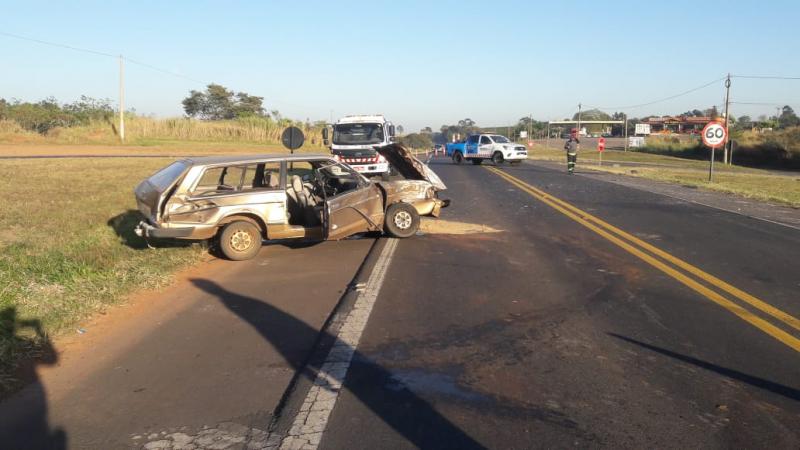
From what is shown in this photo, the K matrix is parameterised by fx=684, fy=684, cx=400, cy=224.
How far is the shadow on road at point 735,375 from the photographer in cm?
476

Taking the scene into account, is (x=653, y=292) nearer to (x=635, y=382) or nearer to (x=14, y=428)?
(x=635, y=382)

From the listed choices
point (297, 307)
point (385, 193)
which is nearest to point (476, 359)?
point (297, 307)

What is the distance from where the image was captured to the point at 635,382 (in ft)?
16.3

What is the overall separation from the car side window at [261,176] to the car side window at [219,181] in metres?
0.13

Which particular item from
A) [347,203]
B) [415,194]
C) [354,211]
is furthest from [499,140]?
[347,203]

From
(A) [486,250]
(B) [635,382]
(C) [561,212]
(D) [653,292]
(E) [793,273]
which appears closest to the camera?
(B) [635,382]

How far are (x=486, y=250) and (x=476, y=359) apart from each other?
528 centimetres

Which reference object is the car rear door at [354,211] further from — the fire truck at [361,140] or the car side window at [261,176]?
the fire truck at [361,140]

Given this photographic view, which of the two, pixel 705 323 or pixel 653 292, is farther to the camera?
pixel 653 292

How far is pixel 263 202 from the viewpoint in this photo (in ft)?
33.4

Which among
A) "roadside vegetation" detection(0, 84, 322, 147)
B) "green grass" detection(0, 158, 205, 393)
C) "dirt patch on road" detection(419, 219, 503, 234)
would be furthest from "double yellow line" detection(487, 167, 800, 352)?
"roadside vegetation" detection(0, 84, 322, 147)

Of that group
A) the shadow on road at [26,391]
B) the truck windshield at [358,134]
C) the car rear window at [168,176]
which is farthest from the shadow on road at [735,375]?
the truck windshield at [358,134]

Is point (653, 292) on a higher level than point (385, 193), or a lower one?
lower

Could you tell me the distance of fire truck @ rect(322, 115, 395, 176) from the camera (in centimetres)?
2492
